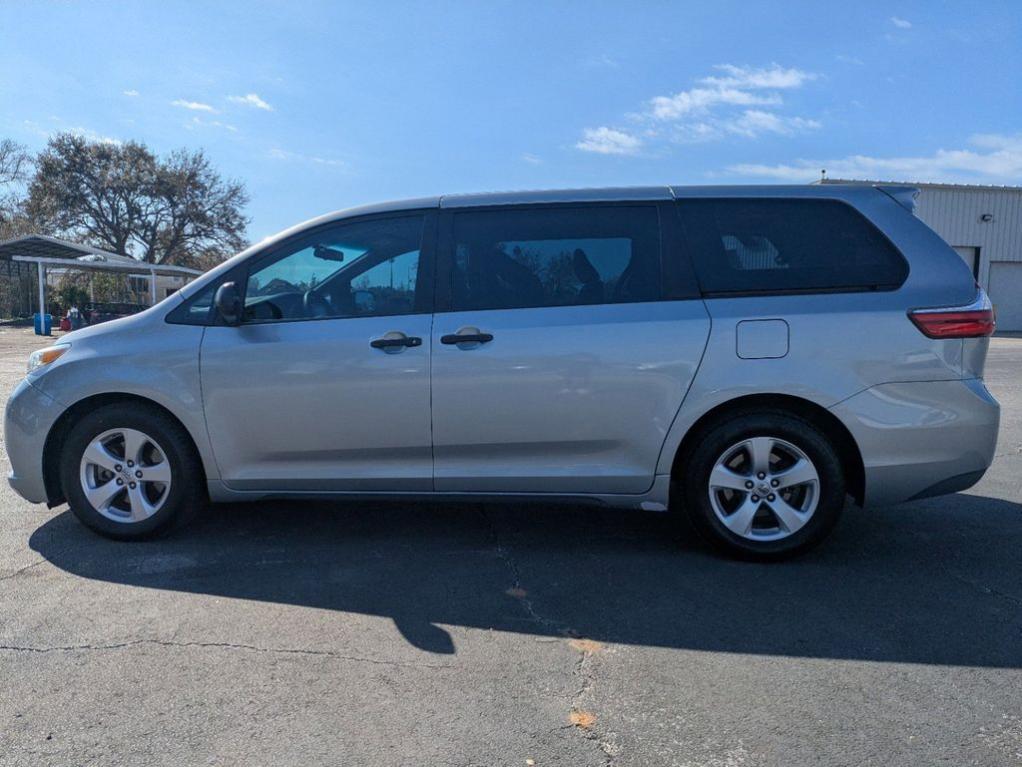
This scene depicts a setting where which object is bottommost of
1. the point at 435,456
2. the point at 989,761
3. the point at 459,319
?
the point at 989,761

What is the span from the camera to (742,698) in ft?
9.15

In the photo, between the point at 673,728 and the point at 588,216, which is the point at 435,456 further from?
the point at 673,728

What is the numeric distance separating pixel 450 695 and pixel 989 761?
1707 mm

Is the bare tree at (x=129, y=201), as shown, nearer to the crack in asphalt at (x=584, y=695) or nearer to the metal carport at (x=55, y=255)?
the metal carport at (x=55, y=255)

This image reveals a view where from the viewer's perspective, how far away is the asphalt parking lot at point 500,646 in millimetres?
2521

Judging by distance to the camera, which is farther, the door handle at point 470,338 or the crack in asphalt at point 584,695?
the door handle at point 470,338

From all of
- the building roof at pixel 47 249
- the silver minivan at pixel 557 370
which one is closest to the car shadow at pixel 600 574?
the silver minivan at pixel 557 370

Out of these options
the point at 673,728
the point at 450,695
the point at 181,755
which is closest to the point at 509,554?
the point at 450,695

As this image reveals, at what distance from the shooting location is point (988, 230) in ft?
110

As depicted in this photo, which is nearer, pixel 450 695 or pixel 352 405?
pixel 450 695

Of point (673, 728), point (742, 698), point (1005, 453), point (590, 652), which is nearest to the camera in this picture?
point (673, 728)

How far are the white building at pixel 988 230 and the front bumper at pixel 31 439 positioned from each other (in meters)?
35.0

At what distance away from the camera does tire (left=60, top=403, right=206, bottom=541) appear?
4312 millimetres

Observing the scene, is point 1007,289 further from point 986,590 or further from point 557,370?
point 557,370
